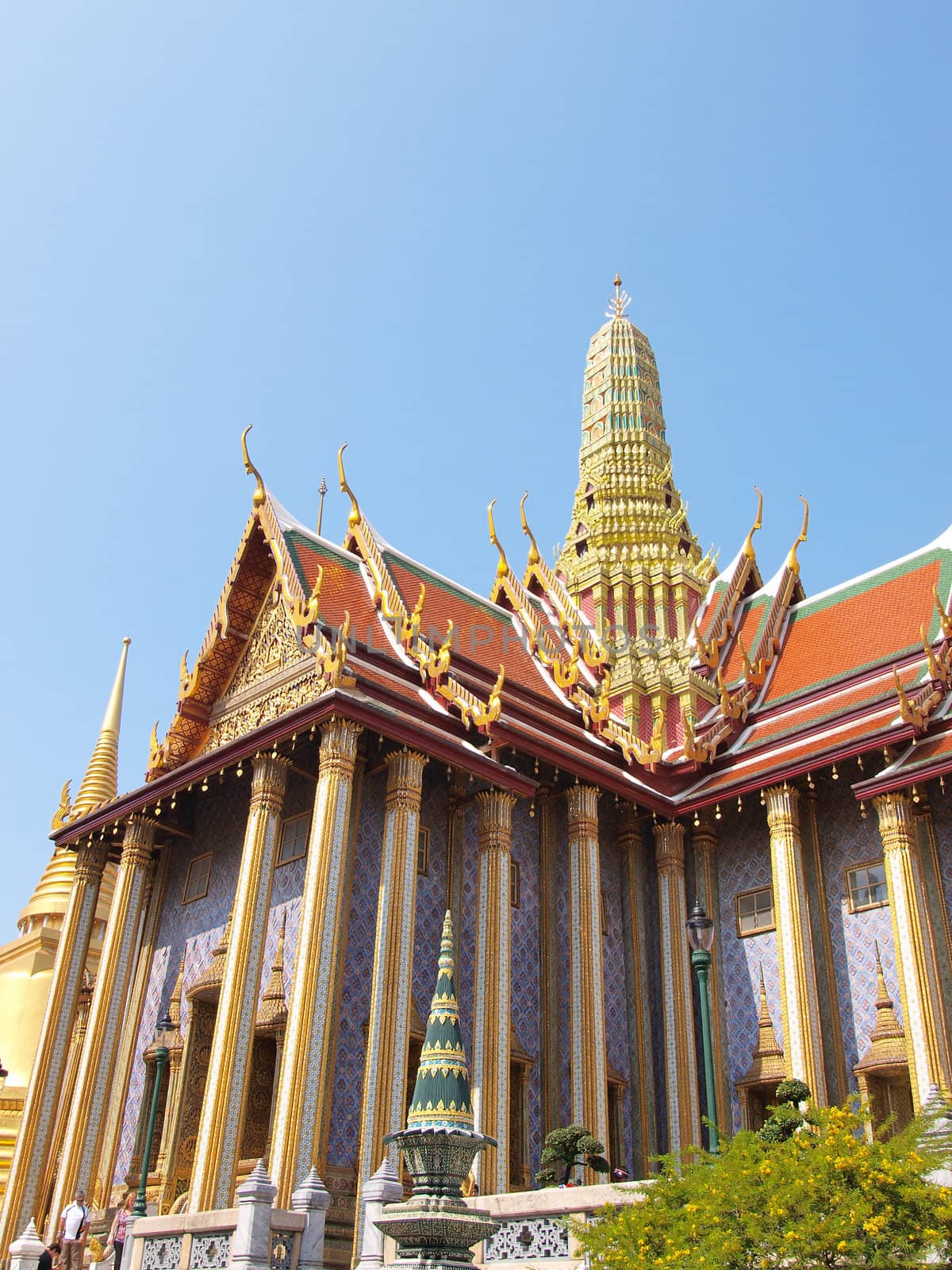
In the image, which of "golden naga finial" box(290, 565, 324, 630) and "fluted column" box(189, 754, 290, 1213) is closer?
"fluted column" box(189, 754, 290, 1213)

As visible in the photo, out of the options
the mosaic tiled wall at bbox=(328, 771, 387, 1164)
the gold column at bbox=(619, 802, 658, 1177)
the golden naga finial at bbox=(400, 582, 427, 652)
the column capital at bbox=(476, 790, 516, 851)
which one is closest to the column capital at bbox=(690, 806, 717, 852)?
the gold column at bbox=(619, 802, 658, 1177)

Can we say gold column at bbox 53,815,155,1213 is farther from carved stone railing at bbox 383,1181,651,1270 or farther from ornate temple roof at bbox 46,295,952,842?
carved stone railing at bbox 383,1181,651,1270

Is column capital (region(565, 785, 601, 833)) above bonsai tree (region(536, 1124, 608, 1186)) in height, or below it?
above

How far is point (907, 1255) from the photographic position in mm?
6191

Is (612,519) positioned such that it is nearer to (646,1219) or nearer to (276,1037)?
(276,1037)

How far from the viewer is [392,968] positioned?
12453mm

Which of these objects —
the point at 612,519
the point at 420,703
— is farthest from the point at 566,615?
the point at 420,703

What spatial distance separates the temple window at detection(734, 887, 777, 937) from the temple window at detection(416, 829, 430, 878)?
437 cm

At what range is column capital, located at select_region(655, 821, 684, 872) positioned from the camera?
16.6m

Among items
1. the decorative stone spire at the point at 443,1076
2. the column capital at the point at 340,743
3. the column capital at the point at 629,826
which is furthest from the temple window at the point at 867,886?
the decorative stone spire at the point at 443,1076

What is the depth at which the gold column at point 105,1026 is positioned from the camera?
45.1ft

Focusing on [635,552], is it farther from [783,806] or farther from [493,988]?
[493,988]

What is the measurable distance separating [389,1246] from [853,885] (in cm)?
812

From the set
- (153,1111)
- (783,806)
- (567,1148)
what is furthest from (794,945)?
(153,1111)
